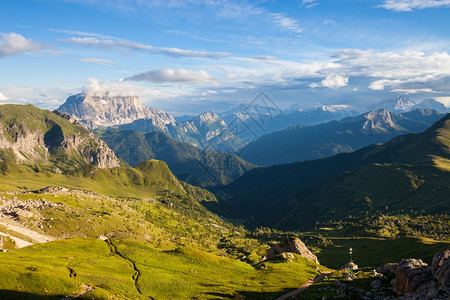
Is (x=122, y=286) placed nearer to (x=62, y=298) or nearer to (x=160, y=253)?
(x=62, y=298)

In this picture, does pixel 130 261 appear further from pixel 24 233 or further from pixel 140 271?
pixel 24 233

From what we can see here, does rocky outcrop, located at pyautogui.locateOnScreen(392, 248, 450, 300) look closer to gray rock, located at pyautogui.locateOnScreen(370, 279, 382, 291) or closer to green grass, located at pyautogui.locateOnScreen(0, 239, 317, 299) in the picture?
gray rock, located at pyautogui.locateOnScreen(370, 279, 382, 291)

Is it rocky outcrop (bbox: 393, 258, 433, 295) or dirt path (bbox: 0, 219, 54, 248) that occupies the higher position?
rocky outcrop (bbox: 393, 258, 433, 295)

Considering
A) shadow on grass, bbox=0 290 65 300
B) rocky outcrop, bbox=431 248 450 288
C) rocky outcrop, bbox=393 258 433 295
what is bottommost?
rocky outcrop, bbox=393 258 433 295

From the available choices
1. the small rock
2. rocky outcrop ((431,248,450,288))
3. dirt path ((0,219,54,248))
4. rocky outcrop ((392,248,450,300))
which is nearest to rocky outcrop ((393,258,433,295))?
rocky outcrop ((392,248,450,300))

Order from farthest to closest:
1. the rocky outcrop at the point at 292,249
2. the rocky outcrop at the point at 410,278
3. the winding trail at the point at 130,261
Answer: the rocky outcrop at the point at 292,249 < the winding trail at the point at 130,261 < the rocky outcrop at the point at 410,278

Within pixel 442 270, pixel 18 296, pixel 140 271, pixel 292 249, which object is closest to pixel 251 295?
pixel 140 271

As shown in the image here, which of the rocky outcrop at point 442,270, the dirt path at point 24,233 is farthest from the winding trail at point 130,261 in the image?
the dirt path at point 24,233

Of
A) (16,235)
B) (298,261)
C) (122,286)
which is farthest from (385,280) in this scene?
(16,235)

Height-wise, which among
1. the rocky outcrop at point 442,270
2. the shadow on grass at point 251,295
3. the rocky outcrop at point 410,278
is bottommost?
the shadow on grass at point 251,295

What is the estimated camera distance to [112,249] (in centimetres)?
11150

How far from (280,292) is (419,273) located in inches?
1304

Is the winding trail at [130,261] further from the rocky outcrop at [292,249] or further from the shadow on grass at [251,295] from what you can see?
the rocky outcrop at [292,249]

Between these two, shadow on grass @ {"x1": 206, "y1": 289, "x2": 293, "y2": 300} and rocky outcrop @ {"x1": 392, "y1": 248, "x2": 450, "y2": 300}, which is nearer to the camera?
rocky outcrop @ {"x1": 392, "y1": 248, "x2": 450, "y2": 300}
